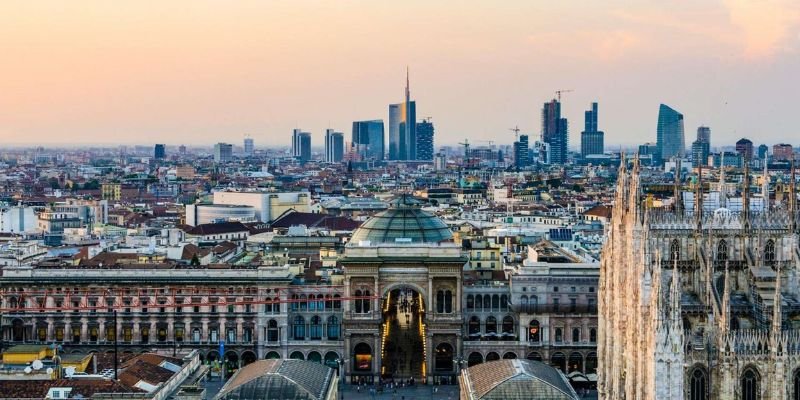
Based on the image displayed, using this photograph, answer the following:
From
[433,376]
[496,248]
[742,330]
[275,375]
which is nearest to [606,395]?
[742,330]

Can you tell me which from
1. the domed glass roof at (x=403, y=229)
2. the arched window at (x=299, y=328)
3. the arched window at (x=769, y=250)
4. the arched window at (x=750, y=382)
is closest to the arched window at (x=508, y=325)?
the domed glass roof at (x=403, y=229)

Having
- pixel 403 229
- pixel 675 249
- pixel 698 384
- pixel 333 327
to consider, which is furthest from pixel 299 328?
pixel 698 384

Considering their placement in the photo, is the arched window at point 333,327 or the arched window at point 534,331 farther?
the arched window at point 333,327

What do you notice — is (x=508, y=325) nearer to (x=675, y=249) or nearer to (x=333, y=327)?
Answer: (x=333, y=327)

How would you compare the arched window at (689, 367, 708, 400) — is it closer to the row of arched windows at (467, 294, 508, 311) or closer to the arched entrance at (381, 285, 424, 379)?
the arched entrance at (381, 285, 424, 379)

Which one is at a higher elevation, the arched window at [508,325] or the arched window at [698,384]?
the arched window at [698,384]

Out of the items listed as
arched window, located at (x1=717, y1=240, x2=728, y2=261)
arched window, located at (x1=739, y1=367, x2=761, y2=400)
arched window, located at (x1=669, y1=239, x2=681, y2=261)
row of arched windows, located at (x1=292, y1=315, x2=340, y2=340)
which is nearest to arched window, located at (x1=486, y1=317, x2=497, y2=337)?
row of arched windows, located at (x1=292, y1=315, x2=340, y2=340)

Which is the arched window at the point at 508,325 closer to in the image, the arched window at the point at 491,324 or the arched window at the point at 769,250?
the arched window at the point at 491,324
